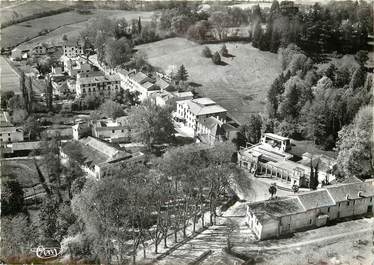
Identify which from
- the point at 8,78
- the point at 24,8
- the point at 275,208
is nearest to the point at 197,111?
the point at 275,208

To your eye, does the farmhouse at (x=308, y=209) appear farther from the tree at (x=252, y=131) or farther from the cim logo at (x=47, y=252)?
the tree at (x=252, y=131)

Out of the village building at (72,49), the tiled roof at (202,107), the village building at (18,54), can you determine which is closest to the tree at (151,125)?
the tiled roof at (202,107)

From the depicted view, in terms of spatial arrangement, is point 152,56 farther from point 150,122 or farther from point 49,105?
point 150,122

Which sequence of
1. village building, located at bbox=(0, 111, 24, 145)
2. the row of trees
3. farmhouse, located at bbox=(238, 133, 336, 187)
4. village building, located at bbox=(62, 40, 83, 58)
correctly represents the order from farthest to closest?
village building, located at bbox=(62, 40, 83, 58) < village building, located at bbox=(0, 111, 24, 145) < farmhouse, located at bbox=(238, 133, 336, 187) < the row of trees

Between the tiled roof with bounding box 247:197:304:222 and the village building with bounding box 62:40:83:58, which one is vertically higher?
the village building with bounding box 62:40:83:58

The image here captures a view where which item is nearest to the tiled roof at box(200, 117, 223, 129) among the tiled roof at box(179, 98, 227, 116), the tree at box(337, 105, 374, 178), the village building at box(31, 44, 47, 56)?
the tiled roof at box(179, 98, 227, 116)

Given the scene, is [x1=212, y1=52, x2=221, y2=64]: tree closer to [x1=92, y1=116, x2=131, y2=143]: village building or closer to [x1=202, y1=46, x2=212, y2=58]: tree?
[x1=202, y1=46, x2=212, y2=58]: tree

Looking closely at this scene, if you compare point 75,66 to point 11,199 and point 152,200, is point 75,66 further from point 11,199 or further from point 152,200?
point 152,200
